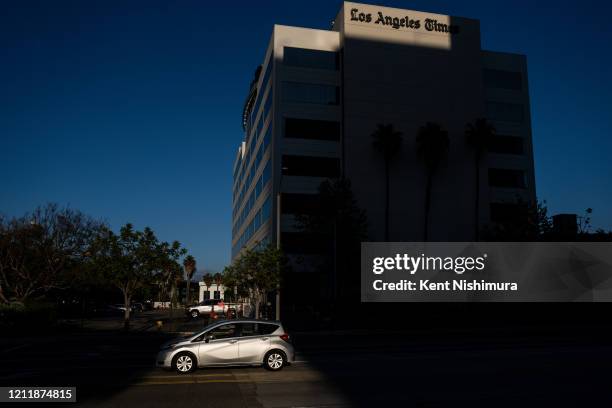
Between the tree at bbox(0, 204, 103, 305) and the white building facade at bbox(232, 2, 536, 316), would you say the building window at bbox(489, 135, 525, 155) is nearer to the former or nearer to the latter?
the white building facade at bbox(232, 2, 536, 316)

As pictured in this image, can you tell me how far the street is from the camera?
1098 centimetres

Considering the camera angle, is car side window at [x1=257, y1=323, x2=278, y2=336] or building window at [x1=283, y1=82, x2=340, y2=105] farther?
building window at [x1=283, y1=82, x2=340, y2=105]

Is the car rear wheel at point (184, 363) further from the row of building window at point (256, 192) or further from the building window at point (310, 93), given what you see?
the building window at point (310, 93)

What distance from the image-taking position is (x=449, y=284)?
4322 cm

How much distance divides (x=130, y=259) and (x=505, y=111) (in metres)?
44.3

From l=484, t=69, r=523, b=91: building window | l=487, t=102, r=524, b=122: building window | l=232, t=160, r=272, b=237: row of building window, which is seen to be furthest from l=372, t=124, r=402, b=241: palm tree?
l=484, t=69, r=523, b=91: building window

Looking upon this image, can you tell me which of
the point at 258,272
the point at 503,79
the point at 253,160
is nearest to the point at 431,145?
the point at 503,79

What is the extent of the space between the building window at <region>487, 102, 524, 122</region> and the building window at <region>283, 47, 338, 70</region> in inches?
744

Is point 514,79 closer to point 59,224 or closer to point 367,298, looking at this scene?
point 367,298

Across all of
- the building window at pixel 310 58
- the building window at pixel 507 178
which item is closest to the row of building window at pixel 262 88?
the building window at pixel 310 58

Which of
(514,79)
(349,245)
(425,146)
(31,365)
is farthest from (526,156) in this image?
(31,365)

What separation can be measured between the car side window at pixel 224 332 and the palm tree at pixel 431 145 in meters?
38.7

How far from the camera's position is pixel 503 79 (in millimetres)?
57531

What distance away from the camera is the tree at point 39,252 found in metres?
38.8
